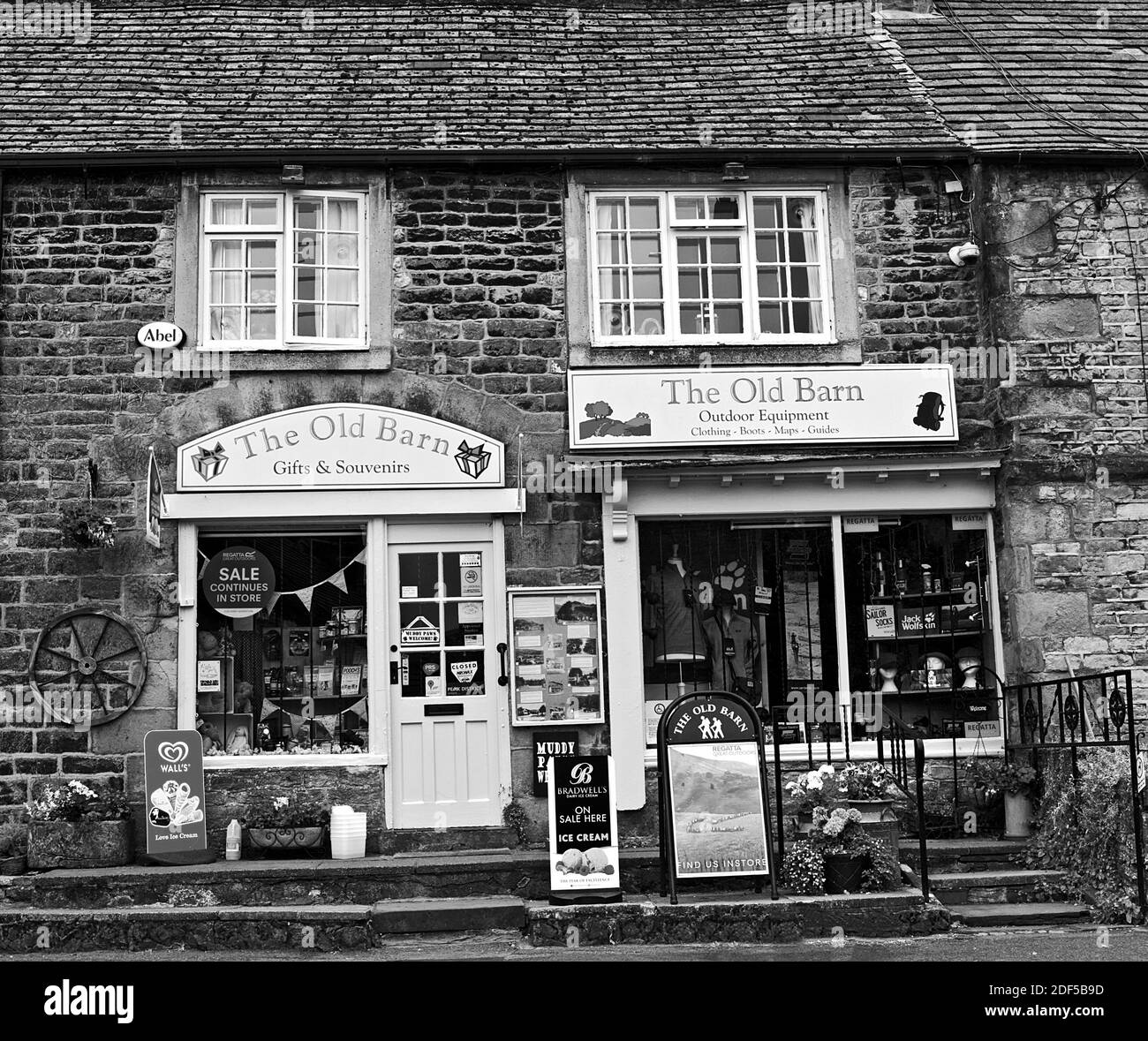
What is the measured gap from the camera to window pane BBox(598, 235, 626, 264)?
11570mm

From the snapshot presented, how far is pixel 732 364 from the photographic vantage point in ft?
37.2

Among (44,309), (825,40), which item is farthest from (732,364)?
(44,309)

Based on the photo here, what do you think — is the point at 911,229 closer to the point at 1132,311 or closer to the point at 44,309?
the point at 1132,311

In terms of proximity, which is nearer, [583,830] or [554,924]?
[554,924]

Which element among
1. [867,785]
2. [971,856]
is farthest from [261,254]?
[971,856]

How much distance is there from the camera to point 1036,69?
12586mm

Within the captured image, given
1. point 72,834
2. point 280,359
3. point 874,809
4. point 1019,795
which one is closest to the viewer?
point 874,809

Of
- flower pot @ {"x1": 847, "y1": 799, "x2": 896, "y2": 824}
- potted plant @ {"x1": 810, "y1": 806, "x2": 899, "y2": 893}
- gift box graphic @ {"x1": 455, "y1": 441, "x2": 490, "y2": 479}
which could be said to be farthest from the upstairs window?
potted plant @ {"x1": 810, "y1": 806, "x2": 899, "y2": 893}

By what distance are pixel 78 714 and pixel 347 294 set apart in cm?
400

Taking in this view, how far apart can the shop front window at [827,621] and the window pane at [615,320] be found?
165 cm

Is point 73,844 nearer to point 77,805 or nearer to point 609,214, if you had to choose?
point 77,805

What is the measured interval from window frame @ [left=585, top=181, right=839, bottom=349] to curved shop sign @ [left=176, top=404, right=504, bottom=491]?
147 cm

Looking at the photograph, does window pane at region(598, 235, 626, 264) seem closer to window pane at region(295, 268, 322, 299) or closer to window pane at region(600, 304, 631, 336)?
window pane at region(600, 304, 631, 336)

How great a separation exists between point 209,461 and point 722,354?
169 inches
